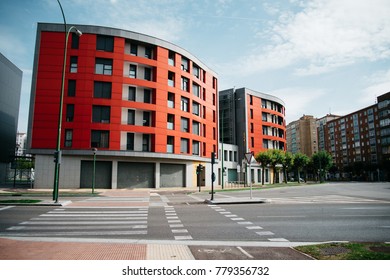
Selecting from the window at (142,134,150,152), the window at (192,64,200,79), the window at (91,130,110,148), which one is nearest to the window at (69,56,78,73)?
the window at (91,130,110,148)

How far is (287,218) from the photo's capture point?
1080 centimetres

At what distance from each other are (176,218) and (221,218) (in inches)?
75.0

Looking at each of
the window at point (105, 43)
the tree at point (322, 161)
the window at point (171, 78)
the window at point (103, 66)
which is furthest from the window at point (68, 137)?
the tree at point (322, 161)

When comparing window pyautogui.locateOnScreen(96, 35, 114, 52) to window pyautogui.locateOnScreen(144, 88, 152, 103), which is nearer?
window pyautogui.locateOnScreen(96, 35, 114, 52)

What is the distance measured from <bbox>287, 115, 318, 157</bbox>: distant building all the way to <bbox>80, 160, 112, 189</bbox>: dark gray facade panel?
113 meters

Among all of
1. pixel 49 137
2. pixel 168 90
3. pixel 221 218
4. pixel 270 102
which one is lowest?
pixel 221 218

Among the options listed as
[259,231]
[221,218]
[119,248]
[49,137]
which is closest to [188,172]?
[49,137]

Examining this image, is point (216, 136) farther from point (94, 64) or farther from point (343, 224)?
point (343, 224)

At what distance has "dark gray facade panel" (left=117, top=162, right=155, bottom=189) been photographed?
1225 inches

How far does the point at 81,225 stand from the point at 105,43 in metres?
27.8

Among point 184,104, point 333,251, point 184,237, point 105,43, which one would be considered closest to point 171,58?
point 184,104

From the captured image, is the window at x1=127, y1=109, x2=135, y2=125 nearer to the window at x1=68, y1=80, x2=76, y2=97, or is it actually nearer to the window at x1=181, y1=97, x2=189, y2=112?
the window at x1=68, y1=80, x2=76, y2=97

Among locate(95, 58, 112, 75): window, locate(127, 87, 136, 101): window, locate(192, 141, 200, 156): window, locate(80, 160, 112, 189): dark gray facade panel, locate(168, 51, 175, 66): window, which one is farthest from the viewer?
locate(192, 141, 200, 156): window

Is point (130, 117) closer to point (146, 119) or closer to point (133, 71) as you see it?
point (146, 119)
